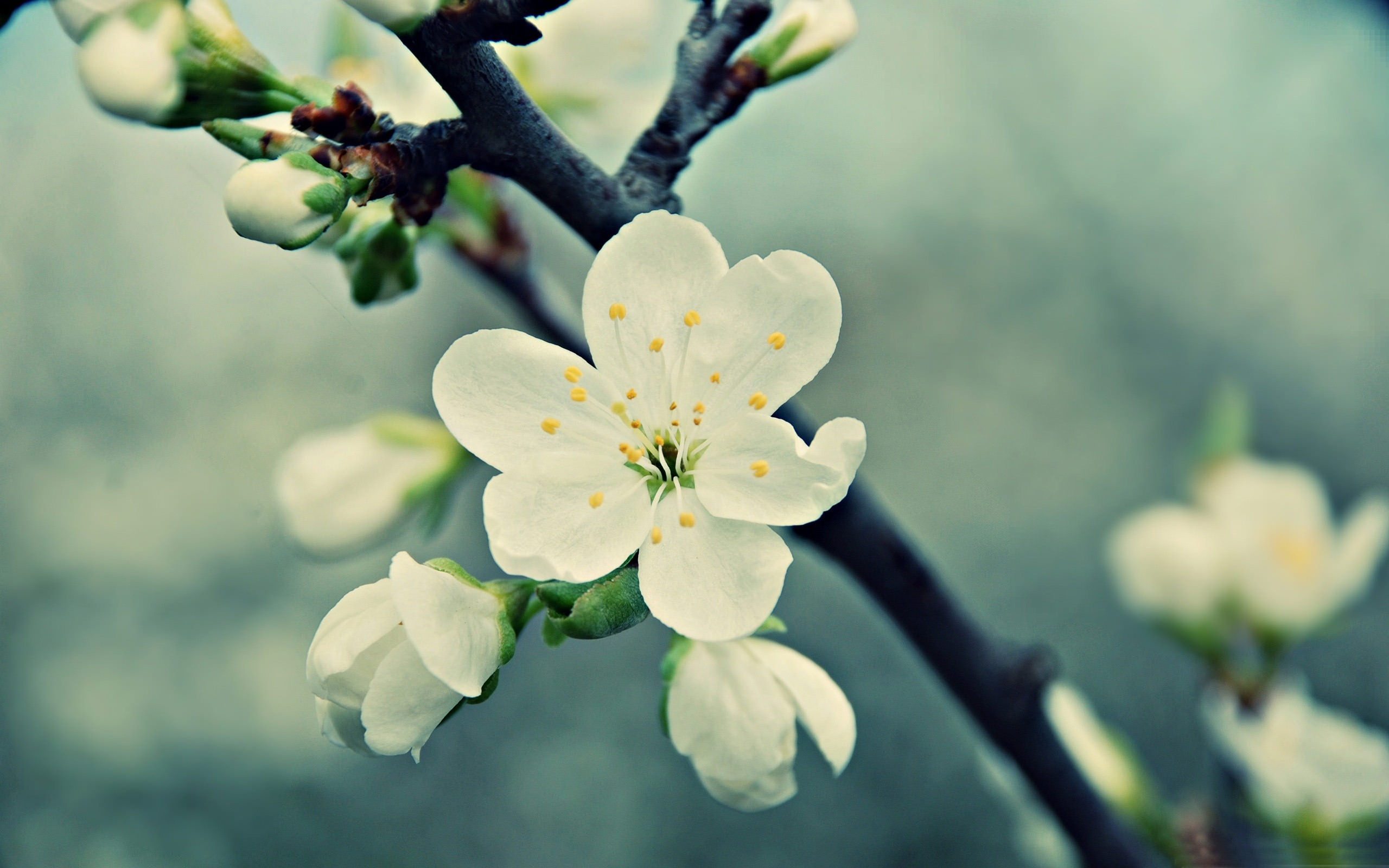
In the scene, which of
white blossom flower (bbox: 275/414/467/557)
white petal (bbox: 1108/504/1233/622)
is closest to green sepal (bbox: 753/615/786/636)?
white blossom flower (bbox: 275/414/467/557)

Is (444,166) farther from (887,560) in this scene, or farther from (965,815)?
(965,815)

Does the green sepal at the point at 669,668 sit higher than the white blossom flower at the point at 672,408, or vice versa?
the white blossom flower at the point at 672,408

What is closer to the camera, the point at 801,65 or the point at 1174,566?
the point at 801,65

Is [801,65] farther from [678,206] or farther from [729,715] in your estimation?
[729,715]

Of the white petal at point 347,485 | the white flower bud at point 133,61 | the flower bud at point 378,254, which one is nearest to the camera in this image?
the white flower bud at point 133,61

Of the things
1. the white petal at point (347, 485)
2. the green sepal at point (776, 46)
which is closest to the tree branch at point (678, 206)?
the green sepal at point (776, 46)

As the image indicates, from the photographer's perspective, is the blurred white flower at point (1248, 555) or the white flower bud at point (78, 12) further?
the blurred white flower at point (1248, 555)

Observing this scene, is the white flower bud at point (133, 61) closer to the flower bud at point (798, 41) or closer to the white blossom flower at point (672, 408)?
the white blossom flower at point (672, 408)

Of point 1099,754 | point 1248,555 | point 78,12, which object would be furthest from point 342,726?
point 1248,555
